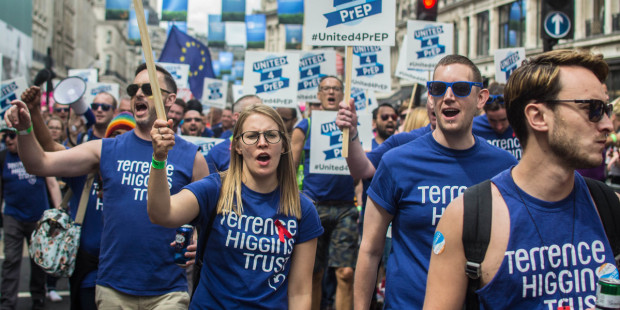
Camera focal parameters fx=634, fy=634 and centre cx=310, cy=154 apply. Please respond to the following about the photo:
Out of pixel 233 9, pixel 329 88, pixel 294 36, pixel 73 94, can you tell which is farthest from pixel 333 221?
pixel 294 36

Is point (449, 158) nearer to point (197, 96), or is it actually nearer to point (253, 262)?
point (253, 262)

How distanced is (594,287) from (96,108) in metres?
5.19

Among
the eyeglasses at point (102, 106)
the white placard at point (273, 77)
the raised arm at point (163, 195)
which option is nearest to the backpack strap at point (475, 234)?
the raised arm at point (163, 195)

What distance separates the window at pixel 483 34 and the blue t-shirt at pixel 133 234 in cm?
3327

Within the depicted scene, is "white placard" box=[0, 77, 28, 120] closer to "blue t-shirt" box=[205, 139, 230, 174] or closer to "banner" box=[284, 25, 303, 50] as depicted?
"blue t-shirt" box=[205, 139, 230, 174]

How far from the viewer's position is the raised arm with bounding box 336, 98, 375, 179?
4125 millimetres

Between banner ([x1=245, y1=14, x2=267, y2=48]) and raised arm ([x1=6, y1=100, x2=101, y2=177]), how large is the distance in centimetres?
2626

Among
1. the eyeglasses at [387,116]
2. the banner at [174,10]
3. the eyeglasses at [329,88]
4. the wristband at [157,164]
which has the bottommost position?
the wristband at [157,164]

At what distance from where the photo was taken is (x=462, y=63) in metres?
3.52

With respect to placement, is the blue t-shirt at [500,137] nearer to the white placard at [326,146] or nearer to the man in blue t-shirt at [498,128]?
the man in blue t-shirt at [498,128]

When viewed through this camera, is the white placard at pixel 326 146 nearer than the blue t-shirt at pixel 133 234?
No

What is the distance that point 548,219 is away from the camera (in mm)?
2158

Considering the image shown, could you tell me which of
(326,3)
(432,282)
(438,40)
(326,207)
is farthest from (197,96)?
(432,282)

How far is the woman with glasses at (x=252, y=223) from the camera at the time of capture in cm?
307
